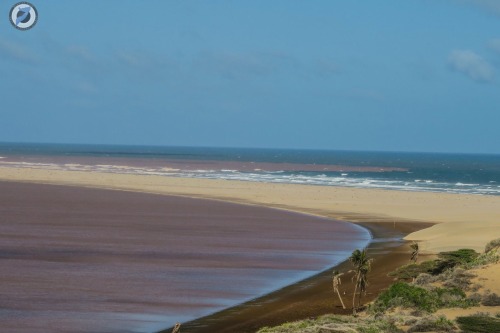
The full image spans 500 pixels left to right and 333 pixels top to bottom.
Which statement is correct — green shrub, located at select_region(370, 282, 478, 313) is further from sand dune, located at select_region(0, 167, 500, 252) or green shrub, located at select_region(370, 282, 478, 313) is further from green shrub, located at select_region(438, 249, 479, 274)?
sand dune, located at select_region(0, 167, 500, 252)

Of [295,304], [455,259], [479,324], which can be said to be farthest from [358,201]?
[479,324]

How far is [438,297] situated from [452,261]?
649 cm

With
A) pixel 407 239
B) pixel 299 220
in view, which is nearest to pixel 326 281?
pixel 407 239

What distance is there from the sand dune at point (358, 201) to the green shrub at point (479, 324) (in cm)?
1935

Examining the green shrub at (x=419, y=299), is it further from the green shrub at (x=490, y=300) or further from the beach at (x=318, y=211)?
the beach at (x=318, y=211)

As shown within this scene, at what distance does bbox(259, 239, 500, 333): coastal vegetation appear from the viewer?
1645 cm

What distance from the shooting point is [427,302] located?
19547 millimetres

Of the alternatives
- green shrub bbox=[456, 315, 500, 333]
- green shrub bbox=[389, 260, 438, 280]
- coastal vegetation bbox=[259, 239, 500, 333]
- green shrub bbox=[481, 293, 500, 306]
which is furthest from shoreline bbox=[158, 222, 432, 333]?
green shrub bbox=[456, 315, 500, 333]

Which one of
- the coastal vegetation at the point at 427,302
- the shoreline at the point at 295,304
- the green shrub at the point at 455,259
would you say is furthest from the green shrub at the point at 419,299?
the green shrub at the point at 455,259

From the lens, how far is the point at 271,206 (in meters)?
61.8

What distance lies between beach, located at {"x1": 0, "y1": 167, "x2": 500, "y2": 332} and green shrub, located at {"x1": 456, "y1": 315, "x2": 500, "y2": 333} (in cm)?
492

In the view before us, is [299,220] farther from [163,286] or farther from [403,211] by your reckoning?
[163,286]

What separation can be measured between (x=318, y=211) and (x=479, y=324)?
1631 inches

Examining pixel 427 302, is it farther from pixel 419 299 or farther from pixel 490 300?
pixel 490 300
